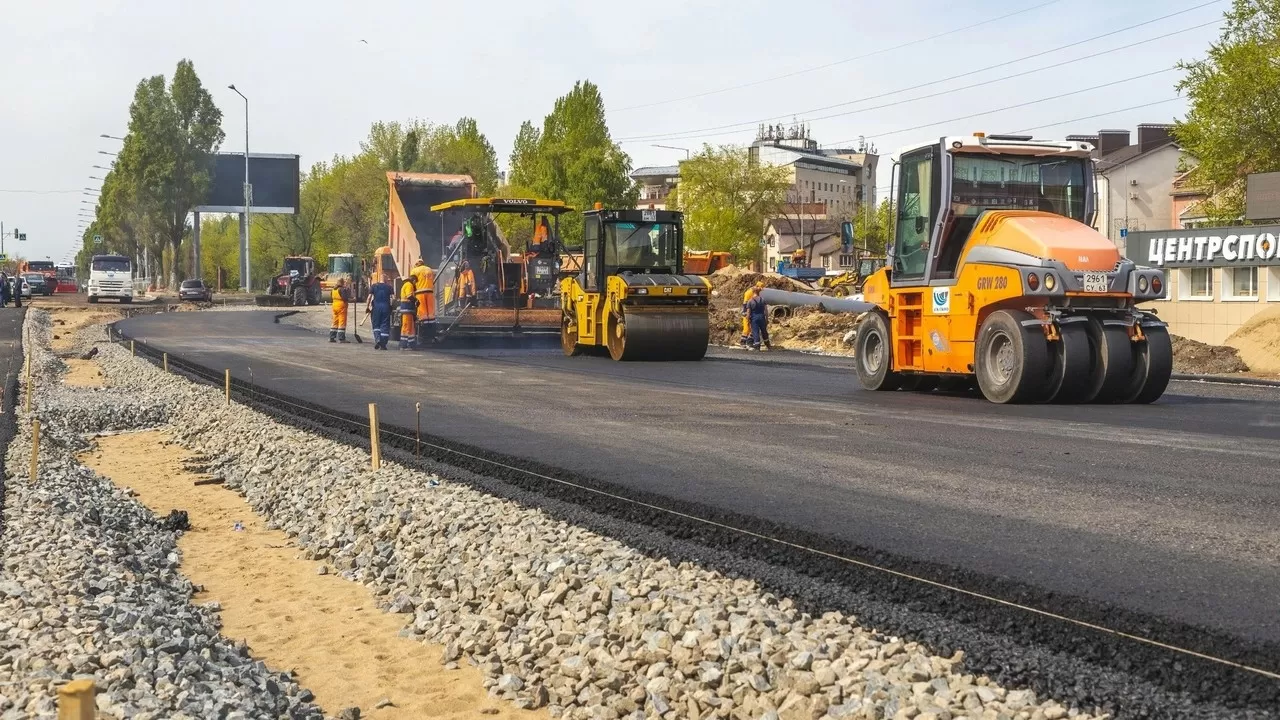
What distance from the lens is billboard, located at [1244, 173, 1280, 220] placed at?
3194cm

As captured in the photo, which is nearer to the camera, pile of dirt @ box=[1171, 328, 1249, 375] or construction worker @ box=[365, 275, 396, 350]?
pile of dirt @ box=[1171, 328, 1249, 375]

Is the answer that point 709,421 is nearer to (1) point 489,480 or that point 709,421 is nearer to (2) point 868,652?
(1) point 489,480

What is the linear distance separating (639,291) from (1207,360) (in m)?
10.1

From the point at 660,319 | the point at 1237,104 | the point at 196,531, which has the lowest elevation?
the point at 196,531

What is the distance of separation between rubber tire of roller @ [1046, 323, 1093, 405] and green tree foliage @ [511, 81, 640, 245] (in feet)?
168

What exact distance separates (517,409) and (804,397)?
357 centimetres

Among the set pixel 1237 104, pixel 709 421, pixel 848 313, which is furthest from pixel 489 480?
pixel 1237 104

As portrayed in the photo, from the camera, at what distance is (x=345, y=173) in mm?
84438

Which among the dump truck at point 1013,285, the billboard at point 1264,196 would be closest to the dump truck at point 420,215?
the dump truck at point 1013,285

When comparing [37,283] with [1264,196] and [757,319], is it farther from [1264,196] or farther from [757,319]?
[1264,196]

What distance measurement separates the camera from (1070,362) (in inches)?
573

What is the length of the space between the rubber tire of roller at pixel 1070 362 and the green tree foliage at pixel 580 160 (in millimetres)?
51353

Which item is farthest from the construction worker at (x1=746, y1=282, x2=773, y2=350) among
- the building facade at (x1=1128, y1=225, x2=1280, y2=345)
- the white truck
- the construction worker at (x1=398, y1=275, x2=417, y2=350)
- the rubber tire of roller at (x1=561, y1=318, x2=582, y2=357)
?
the white truck

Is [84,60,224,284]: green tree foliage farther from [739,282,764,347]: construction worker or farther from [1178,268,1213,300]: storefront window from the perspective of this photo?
[1178,268,1213,300]: storefront window
